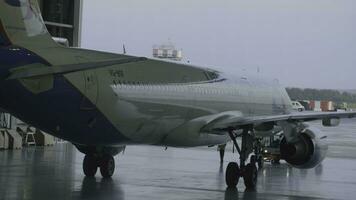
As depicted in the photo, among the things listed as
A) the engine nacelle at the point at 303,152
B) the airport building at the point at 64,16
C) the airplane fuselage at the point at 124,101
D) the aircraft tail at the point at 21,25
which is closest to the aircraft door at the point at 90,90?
the airplane fuselage at the point at 124,101

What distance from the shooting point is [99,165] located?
21828mm

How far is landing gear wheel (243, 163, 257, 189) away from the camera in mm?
19891

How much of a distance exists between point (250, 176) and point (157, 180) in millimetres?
2908

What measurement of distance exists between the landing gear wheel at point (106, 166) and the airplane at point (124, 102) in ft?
0.10

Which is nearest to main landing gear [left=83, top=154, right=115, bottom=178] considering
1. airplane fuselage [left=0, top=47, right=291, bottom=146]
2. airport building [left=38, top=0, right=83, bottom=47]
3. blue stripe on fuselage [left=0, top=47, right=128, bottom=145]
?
airplane fuselage [left=0, top=47, right=291, bottom=146]

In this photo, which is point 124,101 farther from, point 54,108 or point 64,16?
point 64,16

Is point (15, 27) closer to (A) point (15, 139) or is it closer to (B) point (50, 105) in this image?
(B) point (50, 105)

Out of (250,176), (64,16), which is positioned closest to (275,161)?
(250,176)

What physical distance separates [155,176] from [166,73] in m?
4.31

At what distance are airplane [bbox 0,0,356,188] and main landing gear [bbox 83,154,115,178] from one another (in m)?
0.03

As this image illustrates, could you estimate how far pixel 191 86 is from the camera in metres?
20.6

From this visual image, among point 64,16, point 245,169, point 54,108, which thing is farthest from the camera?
point 64,16

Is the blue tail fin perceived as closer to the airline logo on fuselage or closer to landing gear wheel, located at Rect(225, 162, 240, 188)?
the airline logo on fuselage

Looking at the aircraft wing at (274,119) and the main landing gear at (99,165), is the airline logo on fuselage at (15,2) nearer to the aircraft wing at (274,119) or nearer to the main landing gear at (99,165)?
the main landing gear at (99,165)
